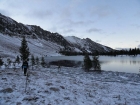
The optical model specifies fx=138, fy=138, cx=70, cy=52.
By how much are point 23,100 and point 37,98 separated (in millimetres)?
1113

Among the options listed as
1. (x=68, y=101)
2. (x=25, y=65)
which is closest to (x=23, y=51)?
(x=25, y=65)

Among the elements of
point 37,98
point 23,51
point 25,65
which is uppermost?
point 23,51

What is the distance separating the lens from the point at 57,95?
12539 mm

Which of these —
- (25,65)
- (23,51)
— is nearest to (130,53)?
(23,51)

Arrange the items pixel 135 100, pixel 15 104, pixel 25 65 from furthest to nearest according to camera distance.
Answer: pixel 25 65 → pixel 135 100 → pixel 15 104

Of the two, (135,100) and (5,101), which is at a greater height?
(5,101)

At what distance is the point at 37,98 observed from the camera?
11.2 m

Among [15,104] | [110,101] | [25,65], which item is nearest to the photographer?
[15,104]

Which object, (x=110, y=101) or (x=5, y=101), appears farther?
(x=110, y=101)

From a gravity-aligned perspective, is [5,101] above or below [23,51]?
below

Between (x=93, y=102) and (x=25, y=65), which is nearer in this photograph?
(x=93, y=102)

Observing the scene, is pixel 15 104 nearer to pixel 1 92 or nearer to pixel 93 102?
pixel 1 92

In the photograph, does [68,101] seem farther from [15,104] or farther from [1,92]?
[1,92]

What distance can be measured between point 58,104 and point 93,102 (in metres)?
3.07
